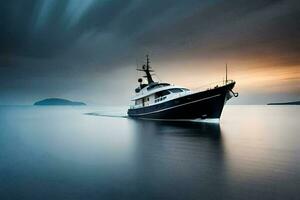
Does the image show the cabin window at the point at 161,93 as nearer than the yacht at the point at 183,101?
No

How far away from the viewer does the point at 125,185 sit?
8.18 metres

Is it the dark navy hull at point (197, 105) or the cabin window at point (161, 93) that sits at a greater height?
the cabin window at point (161, 93)

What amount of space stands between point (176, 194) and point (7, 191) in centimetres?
548

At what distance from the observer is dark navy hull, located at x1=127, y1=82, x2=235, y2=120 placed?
29.3 meters

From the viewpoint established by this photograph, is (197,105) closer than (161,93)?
Yes

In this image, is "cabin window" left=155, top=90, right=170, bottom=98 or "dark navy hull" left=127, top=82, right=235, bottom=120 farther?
"cabin window" left=155, top=90, right=170, bottom=98

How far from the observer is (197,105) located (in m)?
30.2

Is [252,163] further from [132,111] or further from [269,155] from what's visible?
[132,111]

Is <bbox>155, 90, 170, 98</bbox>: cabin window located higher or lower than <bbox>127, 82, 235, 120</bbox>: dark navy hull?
higher

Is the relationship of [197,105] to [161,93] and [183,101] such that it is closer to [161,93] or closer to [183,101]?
[183,101]

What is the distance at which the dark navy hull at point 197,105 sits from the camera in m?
29.3

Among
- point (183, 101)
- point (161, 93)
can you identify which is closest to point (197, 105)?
point (183, 101)

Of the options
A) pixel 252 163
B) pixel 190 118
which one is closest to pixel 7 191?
pixel 252 163

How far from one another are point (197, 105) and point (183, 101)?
1825 mm
